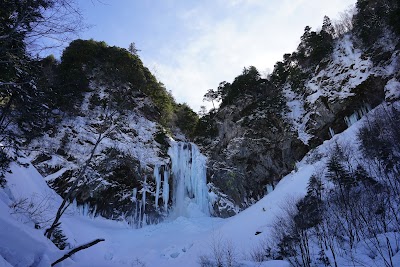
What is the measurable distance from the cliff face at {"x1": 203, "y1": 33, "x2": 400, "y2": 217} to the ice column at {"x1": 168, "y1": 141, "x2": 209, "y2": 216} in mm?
1078

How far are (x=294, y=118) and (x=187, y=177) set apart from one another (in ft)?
37.9

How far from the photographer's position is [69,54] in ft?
91.0

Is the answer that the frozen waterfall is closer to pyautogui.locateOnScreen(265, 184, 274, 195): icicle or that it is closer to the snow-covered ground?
the snow-covered ground

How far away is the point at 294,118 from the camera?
25359 mm

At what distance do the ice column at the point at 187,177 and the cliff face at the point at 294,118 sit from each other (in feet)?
3.54

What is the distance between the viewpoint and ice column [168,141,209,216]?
76.3 ft

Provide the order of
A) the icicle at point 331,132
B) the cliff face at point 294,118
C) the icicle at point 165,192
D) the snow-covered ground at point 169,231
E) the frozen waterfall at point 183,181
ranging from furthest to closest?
the frozen waterfall at point 183,181, the icicle at point 165,192, the icicle at point 331,132, the cliff face at point 294,118, the snow-covered ground at point 169,231

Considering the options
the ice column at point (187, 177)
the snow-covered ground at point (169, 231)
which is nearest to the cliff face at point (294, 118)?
the ice column at point (187, 177)

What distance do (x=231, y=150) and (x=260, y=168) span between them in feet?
10.7

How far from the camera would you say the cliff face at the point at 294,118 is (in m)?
21.4

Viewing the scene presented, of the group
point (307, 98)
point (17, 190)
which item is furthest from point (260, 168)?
point (17, 190)

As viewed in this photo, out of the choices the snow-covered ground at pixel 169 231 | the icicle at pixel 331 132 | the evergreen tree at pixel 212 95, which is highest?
the evergreen tree at pixel 212 95

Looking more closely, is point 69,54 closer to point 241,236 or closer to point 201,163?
point 201,163

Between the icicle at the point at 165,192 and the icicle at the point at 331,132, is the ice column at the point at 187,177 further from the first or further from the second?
the icicle at the point at 331,132
